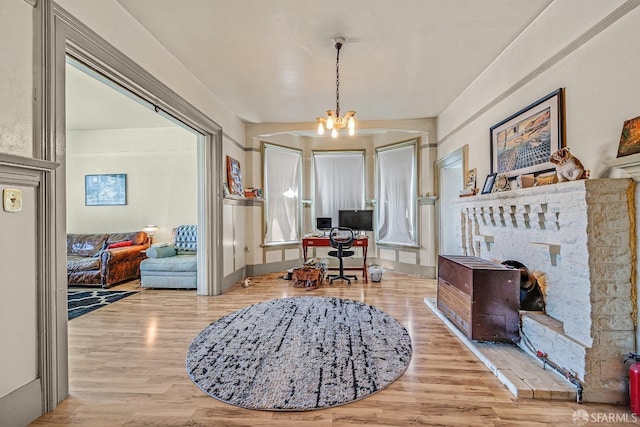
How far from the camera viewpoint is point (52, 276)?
66.7 inches

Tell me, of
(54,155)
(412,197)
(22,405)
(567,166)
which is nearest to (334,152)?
(412,197)

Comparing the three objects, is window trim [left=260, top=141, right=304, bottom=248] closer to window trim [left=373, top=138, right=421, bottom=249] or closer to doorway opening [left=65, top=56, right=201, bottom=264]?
doorway opening [left=65, top=56, right=201, bottom=264]

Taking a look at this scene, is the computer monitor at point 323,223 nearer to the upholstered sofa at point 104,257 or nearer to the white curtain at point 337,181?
the white curtain at point 337,181

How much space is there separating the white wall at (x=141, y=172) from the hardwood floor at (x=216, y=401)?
291 centimetres

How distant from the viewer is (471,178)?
3.60m

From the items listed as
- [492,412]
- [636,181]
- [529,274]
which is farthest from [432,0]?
[492,412]

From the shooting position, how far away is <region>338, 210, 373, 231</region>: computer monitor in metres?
5.47

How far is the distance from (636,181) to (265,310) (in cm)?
329

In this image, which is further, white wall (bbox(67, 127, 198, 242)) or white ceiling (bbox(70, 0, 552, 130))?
white wall (bbox(67, 127, 198, 242))

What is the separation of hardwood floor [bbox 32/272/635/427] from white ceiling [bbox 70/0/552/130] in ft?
9.14

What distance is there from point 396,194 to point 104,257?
203 inches


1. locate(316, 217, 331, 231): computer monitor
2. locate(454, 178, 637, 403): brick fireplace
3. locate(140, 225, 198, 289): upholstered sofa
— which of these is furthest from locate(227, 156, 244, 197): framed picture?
locate(454, 178, 637, 403): brick fireplace

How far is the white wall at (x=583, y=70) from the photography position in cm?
168

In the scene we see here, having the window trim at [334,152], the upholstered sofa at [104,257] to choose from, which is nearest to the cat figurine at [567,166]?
the window trim at [334,152]
